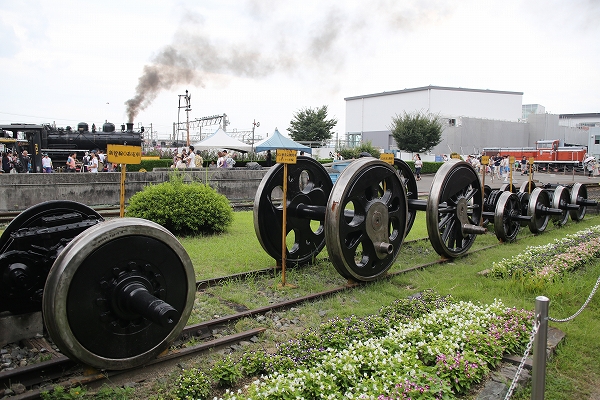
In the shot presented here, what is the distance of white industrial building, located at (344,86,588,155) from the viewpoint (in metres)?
53.3

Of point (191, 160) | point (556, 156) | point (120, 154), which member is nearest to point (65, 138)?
point (191, 160)

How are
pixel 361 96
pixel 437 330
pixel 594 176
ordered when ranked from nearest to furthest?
pixel 437 330 → pixel 594 176 → pixel 361 96

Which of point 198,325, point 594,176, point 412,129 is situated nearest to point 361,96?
point 412,129

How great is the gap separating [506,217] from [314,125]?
44287 millimetres

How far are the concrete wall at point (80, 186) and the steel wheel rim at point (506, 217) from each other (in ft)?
23.1

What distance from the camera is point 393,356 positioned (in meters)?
4.04

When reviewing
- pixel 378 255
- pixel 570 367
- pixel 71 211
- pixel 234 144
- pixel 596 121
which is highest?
pixel 596 121

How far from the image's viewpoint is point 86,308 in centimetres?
361

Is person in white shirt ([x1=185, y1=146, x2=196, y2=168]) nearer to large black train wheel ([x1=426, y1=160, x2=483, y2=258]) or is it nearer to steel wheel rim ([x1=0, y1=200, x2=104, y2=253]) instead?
large black train wheel ([x1=426, y1=160, x2=483, y2=258])

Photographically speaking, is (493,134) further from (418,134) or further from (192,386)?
(192,386)

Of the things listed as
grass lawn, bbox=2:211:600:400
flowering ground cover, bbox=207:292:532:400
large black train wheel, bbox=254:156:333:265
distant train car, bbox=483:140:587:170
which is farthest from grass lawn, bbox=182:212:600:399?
distant train car, bbox=483:140:587:170

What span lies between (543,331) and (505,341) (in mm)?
1572

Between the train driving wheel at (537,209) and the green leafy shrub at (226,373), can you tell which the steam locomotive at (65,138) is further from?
the green leafy shrub at (226,373)

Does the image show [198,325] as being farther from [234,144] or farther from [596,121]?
[596,121]
